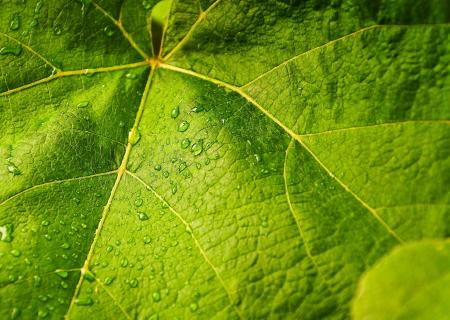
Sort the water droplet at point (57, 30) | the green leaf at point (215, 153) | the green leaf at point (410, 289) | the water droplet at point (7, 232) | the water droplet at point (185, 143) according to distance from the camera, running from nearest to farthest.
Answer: the green leaf at point (410, 289) → the green leaf at point (215, 153) → the water droplet at point (7, 232) → the water droplet at point (185, 143) → the water droplet at point (57, 30)

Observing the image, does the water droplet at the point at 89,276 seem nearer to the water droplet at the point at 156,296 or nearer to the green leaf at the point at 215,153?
the green leaf at the point at 215,153

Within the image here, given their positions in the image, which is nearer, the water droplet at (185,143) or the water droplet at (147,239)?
the water droplet at (147,239)

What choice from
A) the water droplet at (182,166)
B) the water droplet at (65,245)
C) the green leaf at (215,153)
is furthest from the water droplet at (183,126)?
the water droplet at (65,245)

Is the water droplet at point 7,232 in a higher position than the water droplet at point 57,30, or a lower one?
lower

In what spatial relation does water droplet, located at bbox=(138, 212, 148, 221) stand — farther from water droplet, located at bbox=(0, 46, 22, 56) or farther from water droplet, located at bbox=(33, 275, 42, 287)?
water droplet, located at bbox=(0, 46, 22, 56)

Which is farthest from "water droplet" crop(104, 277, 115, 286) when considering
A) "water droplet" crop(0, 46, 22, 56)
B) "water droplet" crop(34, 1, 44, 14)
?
"water droplet" crop(34, 1, 44, 14)

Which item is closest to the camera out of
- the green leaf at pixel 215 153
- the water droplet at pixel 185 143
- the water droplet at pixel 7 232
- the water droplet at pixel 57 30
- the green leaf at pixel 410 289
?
the green leaf at pixel 410 289

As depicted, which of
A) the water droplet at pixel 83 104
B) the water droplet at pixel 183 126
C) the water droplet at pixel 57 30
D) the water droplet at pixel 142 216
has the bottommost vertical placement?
the water droplet at pixel 142 216
